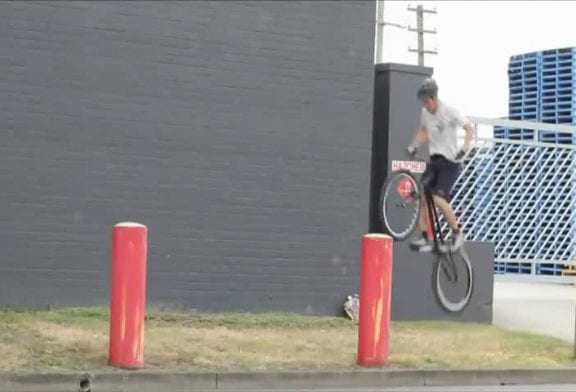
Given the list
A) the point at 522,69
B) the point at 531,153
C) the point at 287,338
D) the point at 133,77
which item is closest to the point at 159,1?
the point at 133,77

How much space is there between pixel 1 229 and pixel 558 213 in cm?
1116

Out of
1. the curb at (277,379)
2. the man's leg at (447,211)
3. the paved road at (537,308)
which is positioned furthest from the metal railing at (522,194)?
the curb at (277,379)

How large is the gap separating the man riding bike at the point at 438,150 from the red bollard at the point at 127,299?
17.8 feet

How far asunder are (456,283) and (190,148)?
14.7 feet

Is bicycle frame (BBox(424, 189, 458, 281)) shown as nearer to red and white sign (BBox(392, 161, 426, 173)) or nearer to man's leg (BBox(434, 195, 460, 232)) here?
man's leg (BBox(434, 195, 460, 232))

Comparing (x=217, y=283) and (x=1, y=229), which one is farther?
(x=217, y=283)

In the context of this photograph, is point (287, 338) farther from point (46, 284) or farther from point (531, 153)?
point (531, 153)

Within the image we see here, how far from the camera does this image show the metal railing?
16.9m

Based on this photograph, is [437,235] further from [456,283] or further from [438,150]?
[438,150]

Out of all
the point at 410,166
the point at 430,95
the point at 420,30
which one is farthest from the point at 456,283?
the point at 420,30

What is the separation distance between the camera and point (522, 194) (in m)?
17.5

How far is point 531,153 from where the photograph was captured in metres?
17.5

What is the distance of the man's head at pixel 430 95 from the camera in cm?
1273

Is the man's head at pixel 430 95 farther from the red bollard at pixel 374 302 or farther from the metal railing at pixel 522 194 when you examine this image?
the red bollard at pixel 374 302
